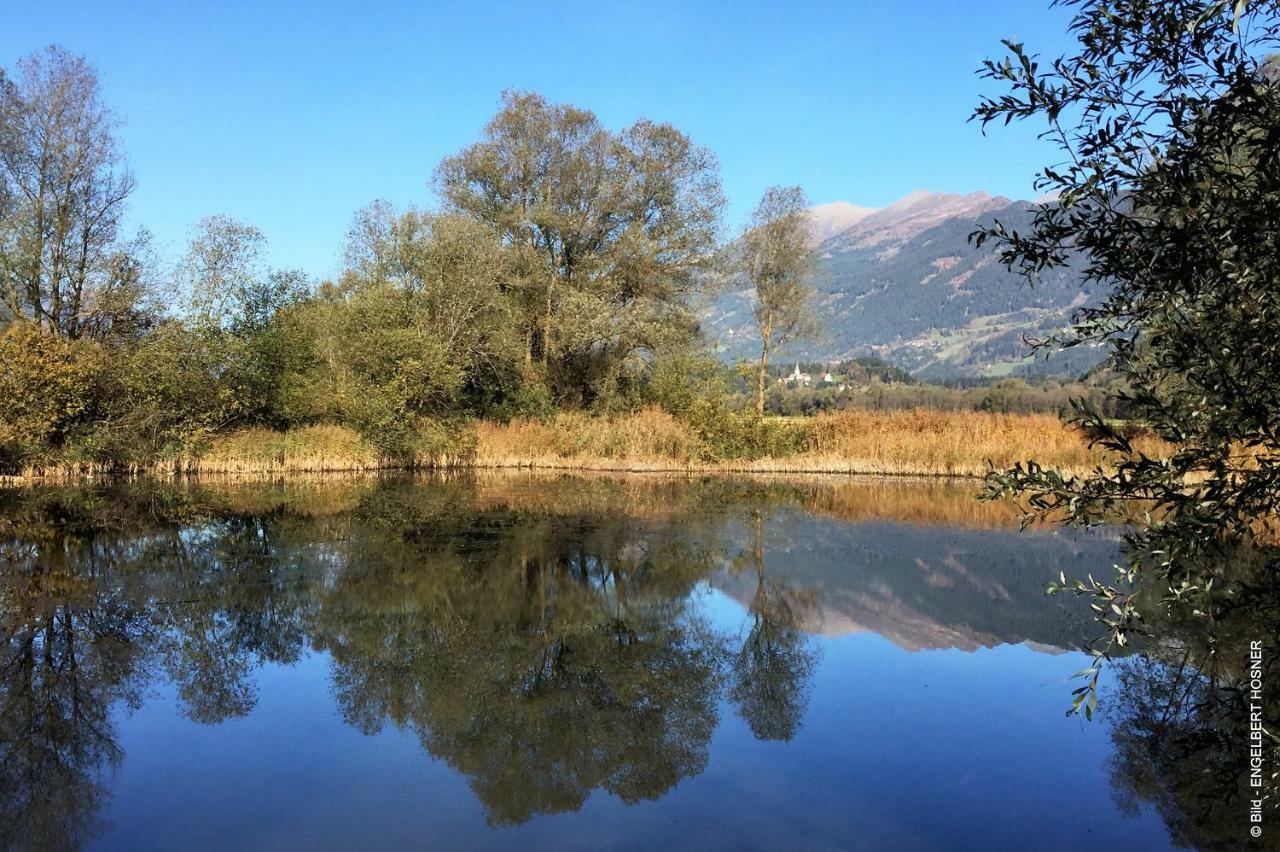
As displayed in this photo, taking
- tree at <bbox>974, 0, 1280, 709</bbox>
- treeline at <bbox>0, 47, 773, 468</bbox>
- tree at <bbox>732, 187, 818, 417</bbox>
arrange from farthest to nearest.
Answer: tree at <bbox>732, 187, 818, 417</bbox> < treeline at <bbox>0, 47, 773, 468</bbox> < tree at <bbox>974, 0, 1280, 709</bbox>

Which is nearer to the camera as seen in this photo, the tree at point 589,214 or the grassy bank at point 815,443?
the grassy bank at point 815,443

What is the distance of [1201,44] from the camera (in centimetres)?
468

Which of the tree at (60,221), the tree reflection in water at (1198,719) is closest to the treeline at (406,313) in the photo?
the tree at (60,221)

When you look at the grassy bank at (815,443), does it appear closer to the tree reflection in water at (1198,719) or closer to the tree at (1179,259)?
the tree reflection in water at (1198,719)

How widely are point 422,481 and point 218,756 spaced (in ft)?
67.9

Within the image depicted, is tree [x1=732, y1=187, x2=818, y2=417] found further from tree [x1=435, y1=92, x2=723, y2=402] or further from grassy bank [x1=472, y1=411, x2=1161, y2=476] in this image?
grassy bank [x1=472, y1=411, x2=1161, y2=476]

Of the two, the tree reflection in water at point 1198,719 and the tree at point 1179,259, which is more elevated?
the tree at point 1179,259

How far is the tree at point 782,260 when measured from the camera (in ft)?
135

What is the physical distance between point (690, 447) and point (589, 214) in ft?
35.6

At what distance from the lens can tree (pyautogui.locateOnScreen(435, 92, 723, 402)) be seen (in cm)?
3616

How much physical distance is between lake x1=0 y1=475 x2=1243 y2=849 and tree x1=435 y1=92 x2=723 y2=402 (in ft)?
68.2

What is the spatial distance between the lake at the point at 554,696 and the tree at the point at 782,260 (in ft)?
85.7

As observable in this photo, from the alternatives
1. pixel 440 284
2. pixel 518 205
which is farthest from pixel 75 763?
pixel 518 205

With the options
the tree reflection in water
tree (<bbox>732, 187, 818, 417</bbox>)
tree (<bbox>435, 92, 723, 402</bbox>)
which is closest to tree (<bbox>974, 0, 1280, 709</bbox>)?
the tree reflection in water
